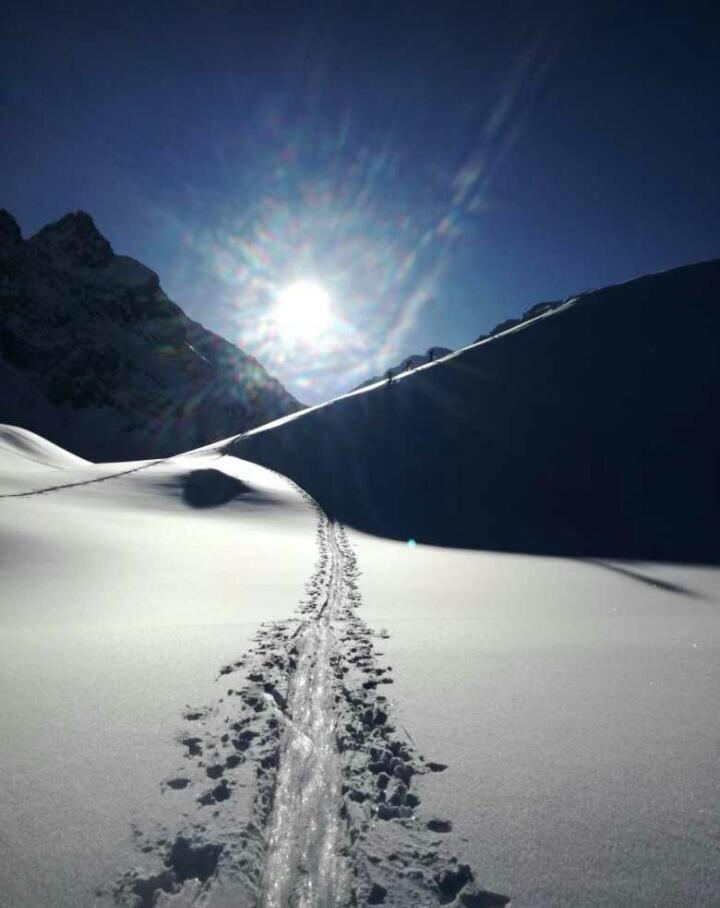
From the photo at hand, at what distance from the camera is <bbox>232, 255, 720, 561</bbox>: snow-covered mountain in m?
22.1

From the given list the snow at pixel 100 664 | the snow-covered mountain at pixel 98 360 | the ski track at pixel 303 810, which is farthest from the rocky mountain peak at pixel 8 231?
the ski track at pixel 303 810

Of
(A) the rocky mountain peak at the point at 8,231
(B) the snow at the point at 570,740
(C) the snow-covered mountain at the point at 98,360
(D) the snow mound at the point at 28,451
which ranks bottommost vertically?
(B) the snow at the point at 570,740

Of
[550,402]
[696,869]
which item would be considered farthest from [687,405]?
[696,869]

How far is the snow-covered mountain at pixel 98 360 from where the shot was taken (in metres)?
126

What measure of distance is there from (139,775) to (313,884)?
1.35 metres

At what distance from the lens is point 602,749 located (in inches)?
135

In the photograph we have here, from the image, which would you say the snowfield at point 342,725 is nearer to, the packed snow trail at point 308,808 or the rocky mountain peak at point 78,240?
the packed snow trail at point 308,808

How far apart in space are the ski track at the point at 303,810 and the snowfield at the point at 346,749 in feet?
0.05

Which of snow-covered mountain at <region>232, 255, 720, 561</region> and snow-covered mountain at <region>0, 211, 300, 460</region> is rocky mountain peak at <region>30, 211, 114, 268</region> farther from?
snow-covered mountain at <region>232, 255, 720, 561</region>

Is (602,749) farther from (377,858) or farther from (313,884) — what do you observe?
(313,884)

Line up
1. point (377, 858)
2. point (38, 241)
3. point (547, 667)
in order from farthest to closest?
point (38, 241)
point (547, 667)
point (377, 858)

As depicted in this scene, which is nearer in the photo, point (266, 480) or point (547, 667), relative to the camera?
point (547, 667)

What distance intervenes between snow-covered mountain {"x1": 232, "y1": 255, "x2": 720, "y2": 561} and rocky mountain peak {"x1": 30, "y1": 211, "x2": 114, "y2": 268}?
185832 mm

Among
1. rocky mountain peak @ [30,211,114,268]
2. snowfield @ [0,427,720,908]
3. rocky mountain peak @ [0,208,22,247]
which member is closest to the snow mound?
snowfield @ [0,427,720,908]
